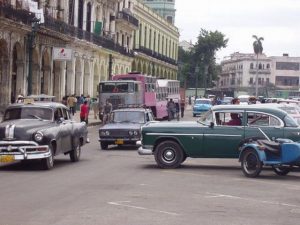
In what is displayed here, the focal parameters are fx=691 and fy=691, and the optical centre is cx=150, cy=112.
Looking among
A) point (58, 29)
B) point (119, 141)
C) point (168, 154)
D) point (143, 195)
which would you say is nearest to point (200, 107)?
point (58, 29)

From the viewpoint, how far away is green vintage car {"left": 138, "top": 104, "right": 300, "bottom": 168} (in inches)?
679

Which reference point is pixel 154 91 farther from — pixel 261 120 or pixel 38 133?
pixel 38 133

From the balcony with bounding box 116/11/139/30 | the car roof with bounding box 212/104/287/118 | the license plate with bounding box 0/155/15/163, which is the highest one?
the balcony with bounding box 116/11/139/30

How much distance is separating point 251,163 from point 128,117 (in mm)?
9123

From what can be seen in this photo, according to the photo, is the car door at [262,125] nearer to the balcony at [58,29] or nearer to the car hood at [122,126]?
the car hood at [122,126]

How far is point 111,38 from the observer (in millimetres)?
66188

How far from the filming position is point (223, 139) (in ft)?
56.9

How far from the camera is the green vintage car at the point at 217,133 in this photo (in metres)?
17.2

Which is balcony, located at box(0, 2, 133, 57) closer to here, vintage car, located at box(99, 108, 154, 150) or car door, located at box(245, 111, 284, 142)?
vintage car, located at box(99, 108, 154, 150)

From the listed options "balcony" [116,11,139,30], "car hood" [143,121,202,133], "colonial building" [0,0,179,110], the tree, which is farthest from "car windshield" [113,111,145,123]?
the tree

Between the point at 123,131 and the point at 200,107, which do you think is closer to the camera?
the point at 123,131

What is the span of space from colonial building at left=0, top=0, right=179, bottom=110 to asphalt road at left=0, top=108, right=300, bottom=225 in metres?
18.7

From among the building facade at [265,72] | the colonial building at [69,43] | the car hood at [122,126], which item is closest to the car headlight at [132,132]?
the car hood at [122,126]

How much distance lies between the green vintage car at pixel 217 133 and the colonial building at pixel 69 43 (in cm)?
1792
